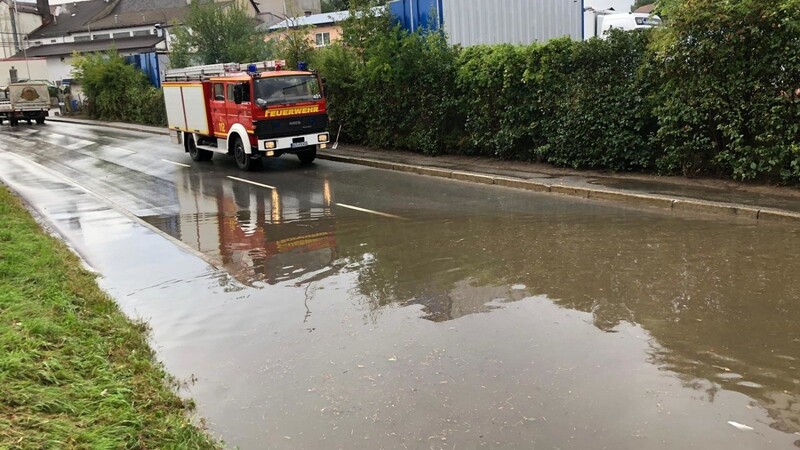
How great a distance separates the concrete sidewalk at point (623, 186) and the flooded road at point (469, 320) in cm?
55

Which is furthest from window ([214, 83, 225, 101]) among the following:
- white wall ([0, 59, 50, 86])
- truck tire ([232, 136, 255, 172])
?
white wall ([0, 59, 50, 86])

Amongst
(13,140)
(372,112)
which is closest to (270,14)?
(13,140)

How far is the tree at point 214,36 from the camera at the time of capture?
1240 inches

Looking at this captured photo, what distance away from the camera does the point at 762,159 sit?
11.0 metres

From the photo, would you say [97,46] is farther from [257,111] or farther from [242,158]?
[257,111]

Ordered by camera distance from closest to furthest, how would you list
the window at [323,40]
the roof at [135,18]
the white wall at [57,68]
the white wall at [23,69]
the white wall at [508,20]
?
the white wall at [508,20], the window at [323,40], the white wall at [23,69], the roof at [135,18], the white wall at [57,68]

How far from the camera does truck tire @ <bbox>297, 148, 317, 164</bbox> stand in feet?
60.1

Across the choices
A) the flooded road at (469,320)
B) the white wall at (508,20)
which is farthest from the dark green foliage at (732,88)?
the white wall at (508,20)

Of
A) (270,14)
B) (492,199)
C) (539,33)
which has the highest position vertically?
(270,14)

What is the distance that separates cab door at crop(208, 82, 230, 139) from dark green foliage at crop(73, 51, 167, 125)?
58.5 ft

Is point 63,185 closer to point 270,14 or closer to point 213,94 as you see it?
point 213,94

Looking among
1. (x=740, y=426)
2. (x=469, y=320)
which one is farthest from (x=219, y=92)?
(x=740, y=426)

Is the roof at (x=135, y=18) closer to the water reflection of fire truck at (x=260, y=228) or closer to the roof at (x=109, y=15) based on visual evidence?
the roof at (x=109, y=15)

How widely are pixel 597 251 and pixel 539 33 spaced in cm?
1359
